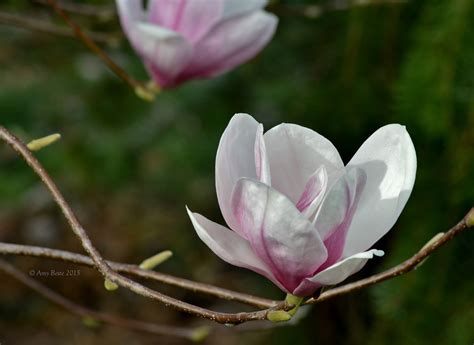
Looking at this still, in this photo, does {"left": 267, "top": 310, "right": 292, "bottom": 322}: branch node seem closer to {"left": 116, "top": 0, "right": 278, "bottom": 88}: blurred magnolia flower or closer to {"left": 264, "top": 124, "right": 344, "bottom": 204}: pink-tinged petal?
{"left": 264, "top": 124, "right": 344, "bottom": 204}: pink-tinged petal

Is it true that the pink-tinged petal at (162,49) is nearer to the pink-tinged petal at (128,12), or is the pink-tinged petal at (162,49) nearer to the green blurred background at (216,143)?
the pink-tinged petal at (128,12)

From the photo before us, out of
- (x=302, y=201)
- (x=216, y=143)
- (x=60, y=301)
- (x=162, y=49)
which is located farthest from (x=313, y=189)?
(x=216, y=143)

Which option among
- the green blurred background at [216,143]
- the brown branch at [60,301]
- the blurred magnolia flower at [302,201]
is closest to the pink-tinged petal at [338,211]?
the blurred magnolia flower at [302,201]

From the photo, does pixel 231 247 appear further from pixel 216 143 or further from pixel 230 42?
pixel 216 143

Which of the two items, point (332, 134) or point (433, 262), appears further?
point (332, 134)

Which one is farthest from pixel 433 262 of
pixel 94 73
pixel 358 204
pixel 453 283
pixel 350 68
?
pixel 94 73

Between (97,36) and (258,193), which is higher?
(258,193)

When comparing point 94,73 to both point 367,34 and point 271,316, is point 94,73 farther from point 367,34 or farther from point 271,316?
point 271,316
